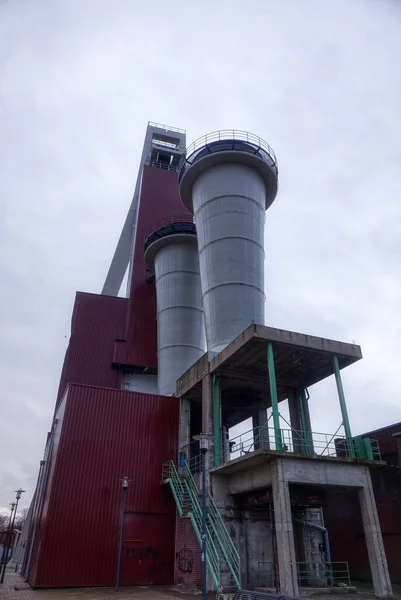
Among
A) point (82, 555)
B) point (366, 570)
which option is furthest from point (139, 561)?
point (366, 570)

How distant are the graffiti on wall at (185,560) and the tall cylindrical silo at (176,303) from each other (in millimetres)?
10825

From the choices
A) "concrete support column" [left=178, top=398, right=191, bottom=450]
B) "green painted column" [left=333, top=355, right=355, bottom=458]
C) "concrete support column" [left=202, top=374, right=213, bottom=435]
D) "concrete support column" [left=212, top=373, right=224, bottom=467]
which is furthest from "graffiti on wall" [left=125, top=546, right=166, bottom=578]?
"green painted column" [left=333, top=355, right=355, bottom=458]

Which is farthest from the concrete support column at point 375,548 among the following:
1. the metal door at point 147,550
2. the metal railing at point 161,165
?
the metal railing at point 161,165

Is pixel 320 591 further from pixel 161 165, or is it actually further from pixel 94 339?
pixel 161 165

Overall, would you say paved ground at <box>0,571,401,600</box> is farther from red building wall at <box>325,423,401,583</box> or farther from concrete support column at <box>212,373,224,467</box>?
concrete support column at <box>212,373,224,467</box>

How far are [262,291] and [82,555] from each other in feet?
50.5

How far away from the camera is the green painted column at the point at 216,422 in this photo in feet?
66.2

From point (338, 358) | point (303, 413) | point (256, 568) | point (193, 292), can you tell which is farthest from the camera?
point (193, 292)

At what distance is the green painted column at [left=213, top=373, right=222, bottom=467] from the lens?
20184 mm

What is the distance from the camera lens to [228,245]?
81.6ft

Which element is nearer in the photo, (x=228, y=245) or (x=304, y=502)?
(x=304, y=502)

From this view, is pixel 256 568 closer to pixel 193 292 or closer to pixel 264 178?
pixel 193 292

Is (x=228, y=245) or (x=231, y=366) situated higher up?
(x=228, y=245)

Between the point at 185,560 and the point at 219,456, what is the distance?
4.96m
